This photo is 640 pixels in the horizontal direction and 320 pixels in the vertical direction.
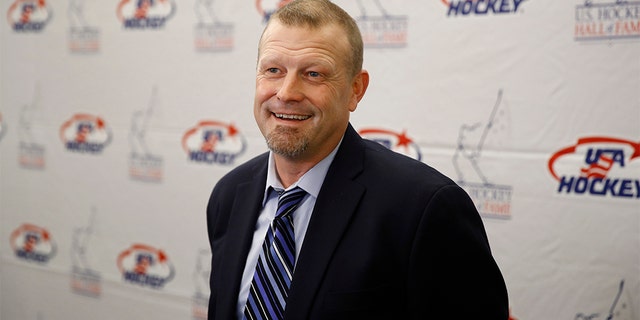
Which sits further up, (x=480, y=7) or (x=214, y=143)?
(x=480, y=7)

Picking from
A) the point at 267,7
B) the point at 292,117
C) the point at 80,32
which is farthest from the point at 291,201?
the point at 80,32

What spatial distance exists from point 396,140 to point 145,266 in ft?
4.38

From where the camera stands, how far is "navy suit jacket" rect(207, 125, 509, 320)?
1.23m

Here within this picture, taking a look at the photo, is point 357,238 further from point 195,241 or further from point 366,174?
point 195,241

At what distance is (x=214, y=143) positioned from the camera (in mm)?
2635

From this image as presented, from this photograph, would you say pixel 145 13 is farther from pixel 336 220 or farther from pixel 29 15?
pixel 336 220

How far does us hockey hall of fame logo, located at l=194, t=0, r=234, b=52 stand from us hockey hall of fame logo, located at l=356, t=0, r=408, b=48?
0.58 metres

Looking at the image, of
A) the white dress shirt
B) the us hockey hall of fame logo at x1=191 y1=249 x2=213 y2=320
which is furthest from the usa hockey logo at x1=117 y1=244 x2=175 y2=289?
the white dress shirt

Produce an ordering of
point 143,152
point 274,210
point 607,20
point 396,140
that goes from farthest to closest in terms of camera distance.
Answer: point 143,152, point 396,140, point 607,20, point 274,210

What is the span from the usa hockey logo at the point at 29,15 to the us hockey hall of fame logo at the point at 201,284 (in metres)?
1.38

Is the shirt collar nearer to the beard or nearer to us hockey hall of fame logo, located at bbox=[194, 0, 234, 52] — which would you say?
the beard

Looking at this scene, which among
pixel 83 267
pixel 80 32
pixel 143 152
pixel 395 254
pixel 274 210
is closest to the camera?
pixel 395 254

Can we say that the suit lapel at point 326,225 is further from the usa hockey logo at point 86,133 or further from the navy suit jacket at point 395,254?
the usa hockey logo at point 86,133

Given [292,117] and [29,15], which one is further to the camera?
[29,15]
